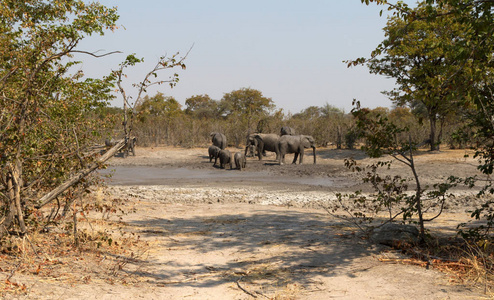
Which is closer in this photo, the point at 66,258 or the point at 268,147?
the point at 66,258

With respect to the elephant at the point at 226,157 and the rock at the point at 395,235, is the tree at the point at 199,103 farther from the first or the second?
the rock at the point at 395,235

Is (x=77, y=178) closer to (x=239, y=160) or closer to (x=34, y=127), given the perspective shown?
(x=34, y=127)

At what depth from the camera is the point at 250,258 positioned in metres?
6.55

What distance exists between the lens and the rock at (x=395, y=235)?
670 cm

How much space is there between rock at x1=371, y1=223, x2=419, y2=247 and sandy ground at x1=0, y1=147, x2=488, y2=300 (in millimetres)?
185

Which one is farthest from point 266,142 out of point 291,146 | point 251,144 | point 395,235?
point 395,235

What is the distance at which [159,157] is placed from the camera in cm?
2966

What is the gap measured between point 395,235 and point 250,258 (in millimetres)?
2405

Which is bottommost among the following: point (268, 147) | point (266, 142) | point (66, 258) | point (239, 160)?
point (66, 258)

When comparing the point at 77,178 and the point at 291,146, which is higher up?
the point at 291,146

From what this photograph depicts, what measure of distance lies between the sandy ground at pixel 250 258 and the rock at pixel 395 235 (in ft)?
0.61

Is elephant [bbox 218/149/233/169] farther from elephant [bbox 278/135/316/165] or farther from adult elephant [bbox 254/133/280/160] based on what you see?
adult elephant [bbox 254/133/280/160]

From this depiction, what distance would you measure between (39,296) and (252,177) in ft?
49.5

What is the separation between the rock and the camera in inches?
264
